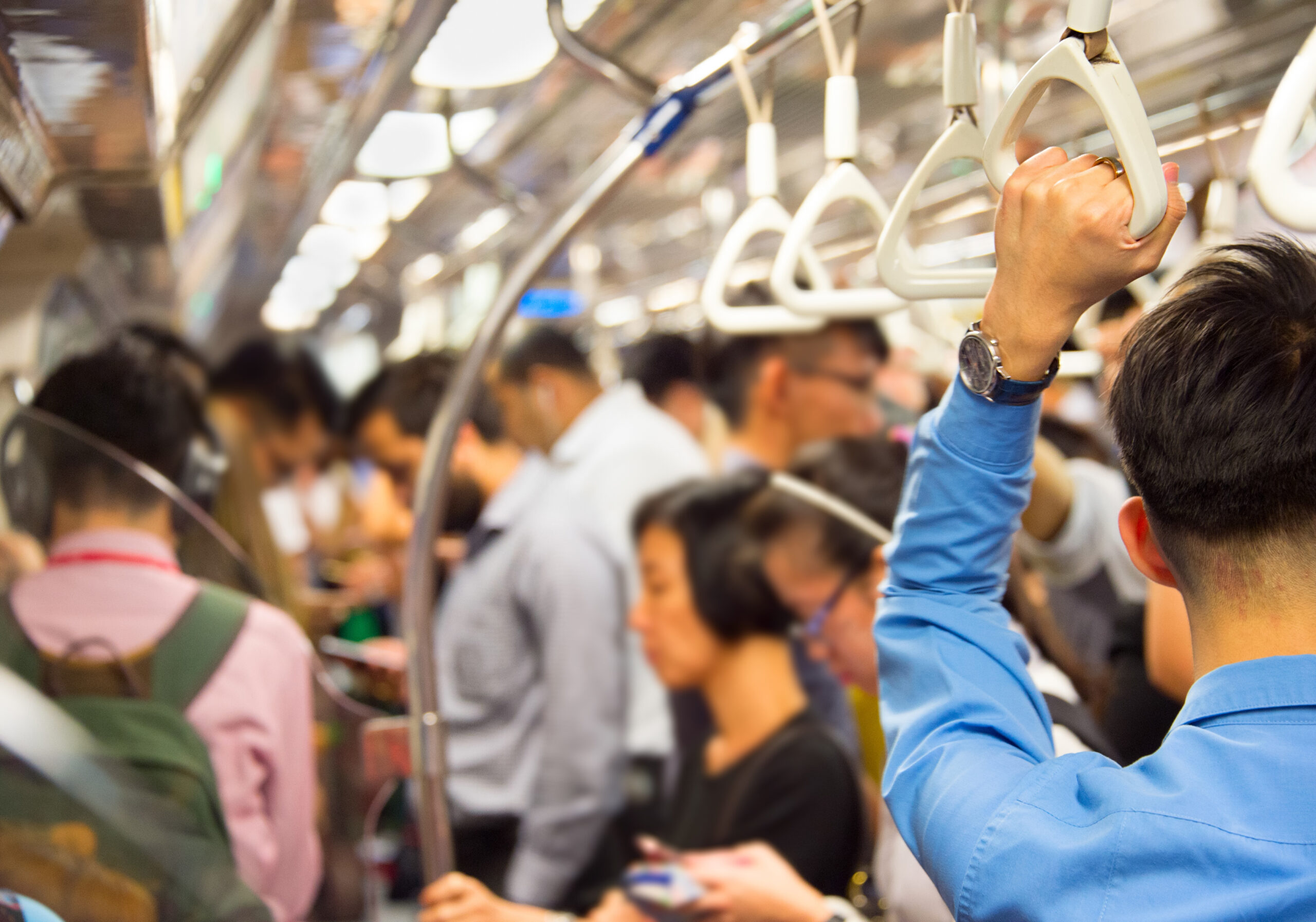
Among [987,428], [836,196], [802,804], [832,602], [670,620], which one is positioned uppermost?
[836,196]

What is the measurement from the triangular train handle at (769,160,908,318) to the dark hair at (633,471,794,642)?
43.6 inches

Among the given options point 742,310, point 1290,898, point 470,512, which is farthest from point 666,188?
point 1290,898

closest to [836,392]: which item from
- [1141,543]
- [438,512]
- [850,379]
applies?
[850,379]

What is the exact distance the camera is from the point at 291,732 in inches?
68.7

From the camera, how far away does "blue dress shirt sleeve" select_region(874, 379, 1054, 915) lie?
30.3 inches

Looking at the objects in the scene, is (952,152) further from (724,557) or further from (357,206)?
(357,206)

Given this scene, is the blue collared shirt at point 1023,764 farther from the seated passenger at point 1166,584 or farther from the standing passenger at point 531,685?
the standing passenger at point 531,685

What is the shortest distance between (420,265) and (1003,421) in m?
3.98

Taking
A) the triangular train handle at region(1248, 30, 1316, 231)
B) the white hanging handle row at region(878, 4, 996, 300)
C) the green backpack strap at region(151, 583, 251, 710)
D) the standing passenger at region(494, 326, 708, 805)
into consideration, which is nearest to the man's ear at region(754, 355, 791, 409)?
the standing passenger at region(494, 326, 708, 805)

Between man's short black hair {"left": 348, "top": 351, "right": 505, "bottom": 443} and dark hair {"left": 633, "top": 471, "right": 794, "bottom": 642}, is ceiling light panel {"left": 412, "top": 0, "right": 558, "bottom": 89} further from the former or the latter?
man's short black hair {"left": 348, "top": 351, "right": 505, "bottom": 443}

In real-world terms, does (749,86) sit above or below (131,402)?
above

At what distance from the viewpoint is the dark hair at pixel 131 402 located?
1733 mm

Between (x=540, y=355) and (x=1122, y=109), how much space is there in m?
2.74

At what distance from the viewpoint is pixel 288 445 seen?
188 inches
